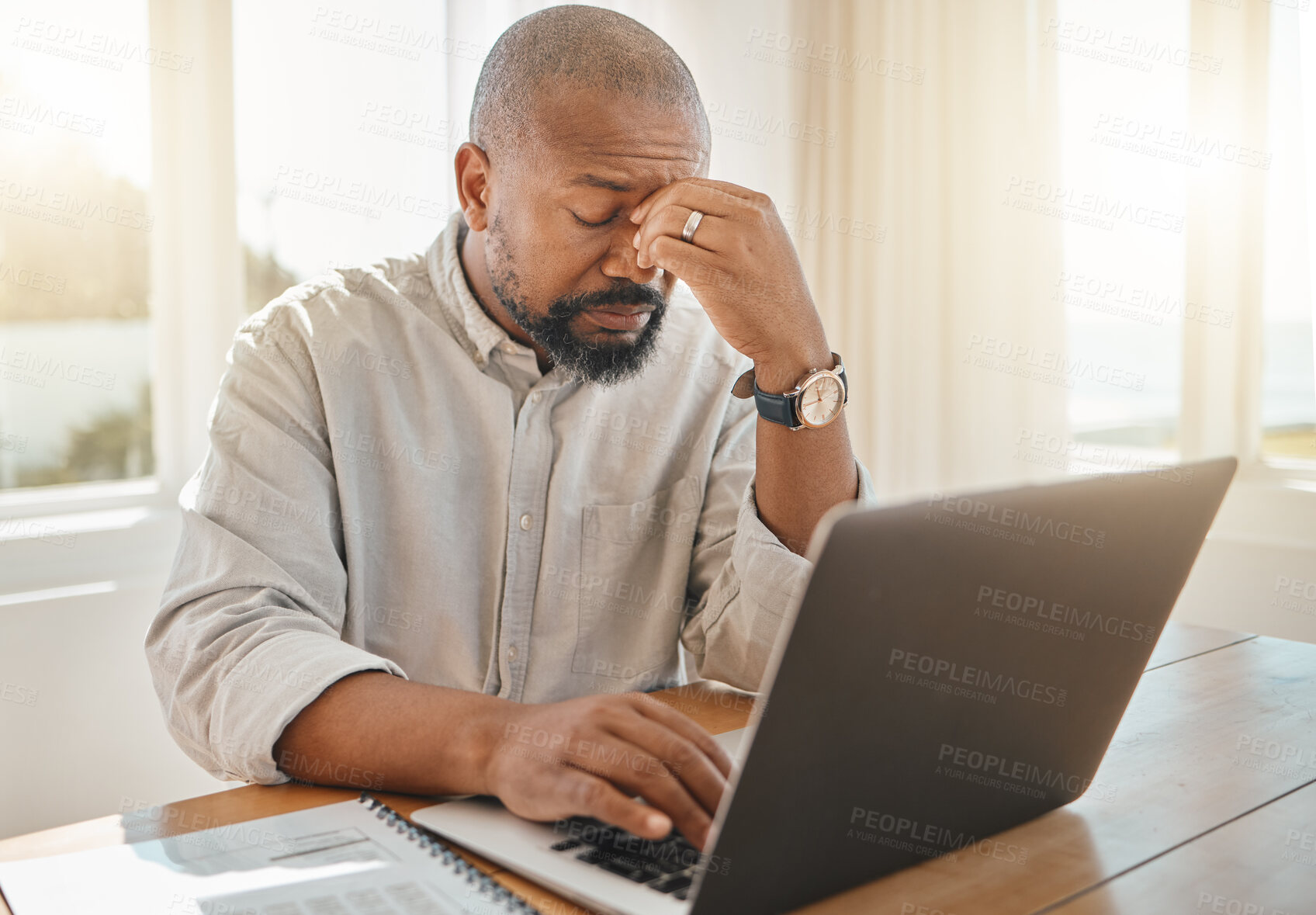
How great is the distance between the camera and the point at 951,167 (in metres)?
2.74

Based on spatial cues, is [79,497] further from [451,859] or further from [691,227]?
[451,859]

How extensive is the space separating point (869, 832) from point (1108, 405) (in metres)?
2.23

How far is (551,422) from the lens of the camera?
4.75 feet

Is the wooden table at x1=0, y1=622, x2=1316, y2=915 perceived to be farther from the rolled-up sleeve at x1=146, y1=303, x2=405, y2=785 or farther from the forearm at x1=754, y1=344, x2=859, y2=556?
the forearm at x1=754, y1=344, x2=859, y2=556

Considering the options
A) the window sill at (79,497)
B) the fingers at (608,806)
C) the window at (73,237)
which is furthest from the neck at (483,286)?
the window sill at (79,497)

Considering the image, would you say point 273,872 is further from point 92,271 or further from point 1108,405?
point 1108,405

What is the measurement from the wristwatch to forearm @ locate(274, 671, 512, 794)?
596 mm

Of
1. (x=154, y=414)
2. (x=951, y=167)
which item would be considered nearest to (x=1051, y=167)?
(x=951, y=167)

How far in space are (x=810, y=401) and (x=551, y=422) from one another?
1.23ft

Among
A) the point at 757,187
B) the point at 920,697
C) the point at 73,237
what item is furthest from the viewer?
the point at 757,187

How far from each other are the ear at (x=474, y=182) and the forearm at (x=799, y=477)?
54cm

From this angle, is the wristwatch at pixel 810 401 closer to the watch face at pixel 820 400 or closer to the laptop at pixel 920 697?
the watch face at pixel 820 400

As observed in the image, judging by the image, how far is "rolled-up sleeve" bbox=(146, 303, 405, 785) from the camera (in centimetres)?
89

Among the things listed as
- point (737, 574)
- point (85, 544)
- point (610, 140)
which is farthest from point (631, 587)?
point (85, 544)
